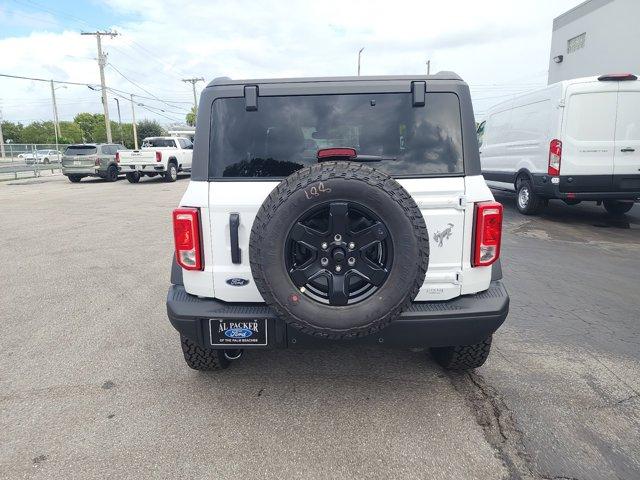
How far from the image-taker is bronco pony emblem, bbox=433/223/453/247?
8.43 feet

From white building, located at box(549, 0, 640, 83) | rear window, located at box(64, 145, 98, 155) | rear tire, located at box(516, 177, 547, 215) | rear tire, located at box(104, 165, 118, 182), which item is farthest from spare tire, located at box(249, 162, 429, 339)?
rear tire, located at box(104, 165, 118, 182)

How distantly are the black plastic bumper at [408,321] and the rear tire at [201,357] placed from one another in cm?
41

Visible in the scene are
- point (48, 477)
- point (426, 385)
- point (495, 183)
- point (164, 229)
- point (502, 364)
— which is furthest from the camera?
point (495, 183)

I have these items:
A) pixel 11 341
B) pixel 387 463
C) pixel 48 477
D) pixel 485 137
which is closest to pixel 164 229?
pixel 11 341

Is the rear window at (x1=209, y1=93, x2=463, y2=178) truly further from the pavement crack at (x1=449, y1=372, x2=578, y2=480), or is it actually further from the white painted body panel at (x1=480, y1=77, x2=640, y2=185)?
the white painted body panel at (x1=480, y1=77, x2=640, y2=185)

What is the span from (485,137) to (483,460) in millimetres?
10942

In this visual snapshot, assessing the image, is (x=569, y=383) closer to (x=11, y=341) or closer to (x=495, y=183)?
(x=11, y=341)

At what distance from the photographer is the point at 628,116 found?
7598 millimetres

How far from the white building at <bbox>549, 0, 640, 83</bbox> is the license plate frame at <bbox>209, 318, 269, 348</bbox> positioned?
1841cm

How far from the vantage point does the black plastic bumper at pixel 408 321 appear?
2521mm

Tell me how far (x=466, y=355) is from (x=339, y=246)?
1349mm

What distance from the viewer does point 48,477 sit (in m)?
2.24

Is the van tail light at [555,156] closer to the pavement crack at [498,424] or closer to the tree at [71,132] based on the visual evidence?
the pavement crack at [498,424]

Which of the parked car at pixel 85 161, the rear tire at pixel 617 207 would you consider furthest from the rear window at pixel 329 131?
the parked car at pixel 85 161
